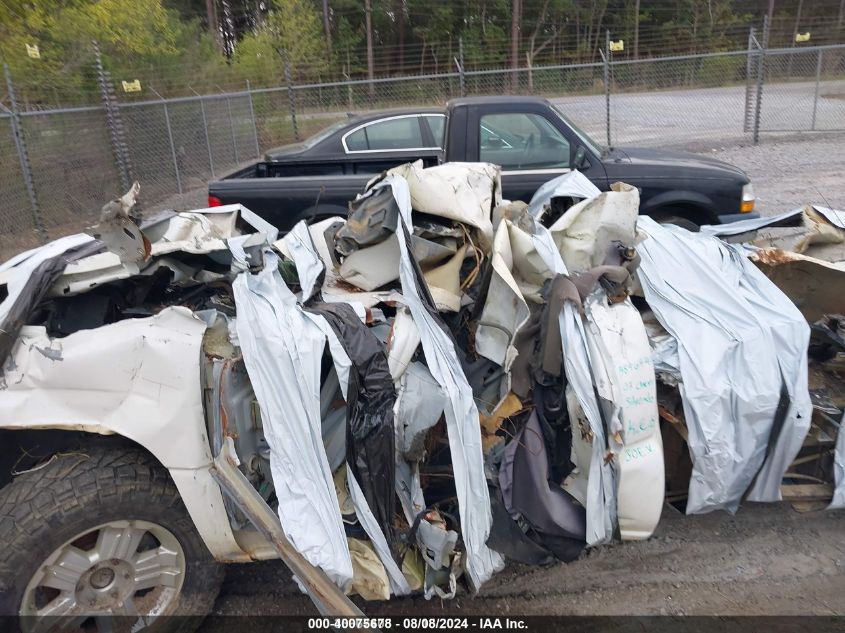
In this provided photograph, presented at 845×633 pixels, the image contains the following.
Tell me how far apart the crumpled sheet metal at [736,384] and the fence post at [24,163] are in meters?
8.93

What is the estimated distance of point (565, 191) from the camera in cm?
387

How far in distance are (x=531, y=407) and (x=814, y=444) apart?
1.37 meters

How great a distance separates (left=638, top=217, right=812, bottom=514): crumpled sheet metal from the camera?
9.24 feet

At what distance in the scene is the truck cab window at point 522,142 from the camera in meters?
6.45

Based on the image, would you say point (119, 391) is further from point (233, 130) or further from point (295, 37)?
point (295, 37)

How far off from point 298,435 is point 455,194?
1.47 meters

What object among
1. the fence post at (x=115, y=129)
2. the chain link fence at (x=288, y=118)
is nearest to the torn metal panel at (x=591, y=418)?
the chain link fence at (x=288, y=118)

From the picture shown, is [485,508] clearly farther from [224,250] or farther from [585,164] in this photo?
[585,164]

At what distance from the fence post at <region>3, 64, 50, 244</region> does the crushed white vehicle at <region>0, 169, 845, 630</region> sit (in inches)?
278

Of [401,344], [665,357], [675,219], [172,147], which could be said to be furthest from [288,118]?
[665,357]

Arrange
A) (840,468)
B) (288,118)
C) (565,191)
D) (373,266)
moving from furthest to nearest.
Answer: (288,118), (565,191), (373,266), (840,468)

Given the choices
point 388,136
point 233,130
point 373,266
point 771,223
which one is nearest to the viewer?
point 373,266

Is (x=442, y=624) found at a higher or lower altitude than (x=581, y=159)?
lower

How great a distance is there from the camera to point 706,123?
17344 mm
